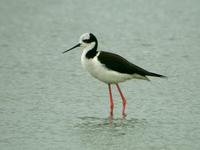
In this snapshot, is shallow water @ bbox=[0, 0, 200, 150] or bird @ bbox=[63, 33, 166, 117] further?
bird @ bbox=[63, 33, 166, 117]

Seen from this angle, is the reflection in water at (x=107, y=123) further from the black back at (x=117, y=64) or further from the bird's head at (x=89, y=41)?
the bird's head at (x=89, y=41)

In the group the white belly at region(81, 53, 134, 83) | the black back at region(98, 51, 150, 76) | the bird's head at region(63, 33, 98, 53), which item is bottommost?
the white belly at region(81, 53, 134, 83)

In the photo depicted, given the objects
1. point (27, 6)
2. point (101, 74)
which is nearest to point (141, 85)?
point (101, 74)

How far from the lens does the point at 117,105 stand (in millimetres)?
9617

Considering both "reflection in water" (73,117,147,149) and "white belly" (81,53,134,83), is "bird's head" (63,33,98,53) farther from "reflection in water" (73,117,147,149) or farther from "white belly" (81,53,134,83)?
"reflection in water" (73,117,147,149)

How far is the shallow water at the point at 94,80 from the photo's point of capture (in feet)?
26.0

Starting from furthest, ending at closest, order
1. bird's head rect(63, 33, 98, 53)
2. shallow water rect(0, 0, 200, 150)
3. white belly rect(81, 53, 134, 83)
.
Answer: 1. bird's head rect(63, 33, 98, 53)
2. white belly rect(81, 53, 134, 83)
3. shallow water rect(0, 0, 200, 150)

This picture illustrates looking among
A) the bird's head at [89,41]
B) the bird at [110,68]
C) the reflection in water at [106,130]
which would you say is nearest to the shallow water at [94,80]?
the reflection in water at [106,130]

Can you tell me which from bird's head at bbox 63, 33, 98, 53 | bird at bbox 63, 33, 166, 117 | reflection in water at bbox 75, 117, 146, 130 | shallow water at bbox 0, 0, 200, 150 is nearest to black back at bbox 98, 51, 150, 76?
bird at bbox 63, 33, 166, 117

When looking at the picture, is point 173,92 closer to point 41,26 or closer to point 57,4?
point 41,26

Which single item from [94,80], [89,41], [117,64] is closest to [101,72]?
[117,64]

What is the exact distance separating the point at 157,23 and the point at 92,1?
292 cm

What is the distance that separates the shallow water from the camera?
7.92 meters

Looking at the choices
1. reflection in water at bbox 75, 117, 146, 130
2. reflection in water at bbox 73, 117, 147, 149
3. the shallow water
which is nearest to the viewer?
reflection in water at bbox 73, 117, 147, 149
